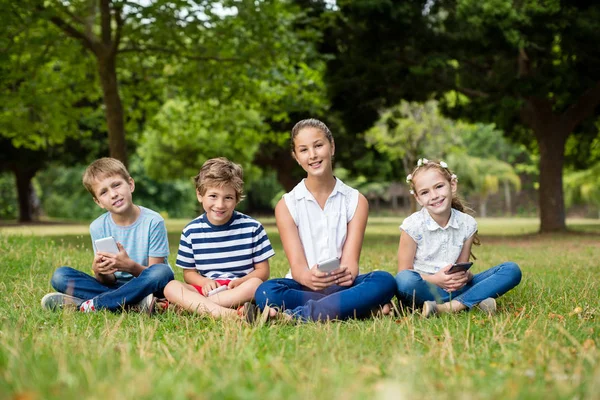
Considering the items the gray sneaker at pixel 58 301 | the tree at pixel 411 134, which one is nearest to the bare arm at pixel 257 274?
the gray sneaker at pixel 58 301

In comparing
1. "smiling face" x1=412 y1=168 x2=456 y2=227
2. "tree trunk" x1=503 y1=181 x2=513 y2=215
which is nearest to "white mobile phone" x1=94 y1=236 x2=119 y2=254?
"smiling face" x1=412 y1=168 x2=456 y2=227

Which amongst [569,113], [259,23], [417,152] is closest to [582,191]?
[417,152]

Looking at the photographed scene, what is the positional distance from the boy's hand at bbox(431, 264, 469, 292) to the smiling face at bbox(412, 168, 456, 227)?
1.41 feet

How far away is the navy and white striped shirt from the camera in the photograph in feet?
17.2

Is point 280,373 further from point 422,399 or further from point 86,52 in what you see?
point 86,52

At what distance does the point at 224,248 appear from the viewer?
5.23m

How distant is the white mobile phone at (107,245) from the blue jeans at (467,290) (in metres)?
2.00

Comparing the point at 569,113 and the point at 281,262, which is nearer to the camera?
the point at 281,262

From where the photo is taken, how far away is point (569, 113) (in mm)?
17516

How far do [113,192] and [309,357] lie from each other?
9.10 ft

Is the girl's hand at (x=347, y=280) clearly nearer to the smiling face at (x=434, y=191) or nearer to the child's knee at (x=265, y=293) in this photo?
the child's knee at (x=265, y=293)

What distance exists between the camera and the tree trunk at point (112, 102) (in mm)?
15086

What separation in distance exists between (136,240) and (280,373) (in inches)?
118

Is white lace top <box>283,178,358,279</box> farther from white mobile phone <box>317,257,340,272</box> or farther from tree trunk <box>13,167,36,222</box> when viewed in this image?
tree trunk <box>13,167,36,222</box>
